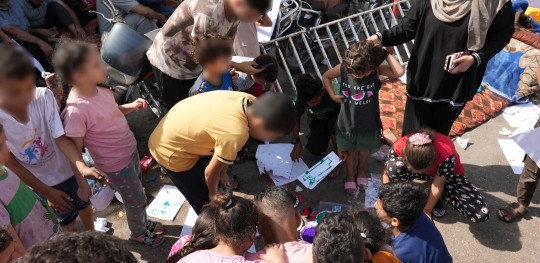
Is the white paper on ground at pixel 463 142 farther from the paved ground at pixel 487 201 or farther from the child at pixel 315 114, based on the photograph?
the child at pixel 315 114

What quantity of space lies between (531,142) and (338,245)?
198 centimetres

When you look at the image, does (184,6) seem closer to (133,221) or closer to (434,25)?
(133,221)

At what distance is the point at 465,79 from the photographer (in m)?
2.71

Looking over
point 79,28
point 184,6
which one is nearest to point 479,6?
point 184,6

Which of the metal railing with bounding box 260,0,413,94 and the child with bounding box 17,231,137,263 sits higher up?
the child with bounding box 17,231,137,263

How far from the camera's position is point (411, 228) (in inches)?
85.7

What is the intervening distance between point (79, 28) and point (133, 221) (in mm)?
2880

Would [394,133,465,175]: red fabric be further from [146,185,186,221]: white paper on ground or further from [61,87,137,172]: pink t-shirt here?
[61,87,137,172]: pink t-shirt

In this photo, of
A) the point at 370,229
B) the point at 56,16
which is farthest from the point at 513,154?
the point at 56,16

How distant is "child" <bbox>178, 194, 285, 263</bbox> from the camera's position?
1.67m

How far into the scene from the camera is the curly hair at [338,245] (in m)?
1.61

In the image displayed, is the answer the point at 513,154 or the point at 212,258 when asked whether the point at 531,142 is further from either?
the point at 212,258

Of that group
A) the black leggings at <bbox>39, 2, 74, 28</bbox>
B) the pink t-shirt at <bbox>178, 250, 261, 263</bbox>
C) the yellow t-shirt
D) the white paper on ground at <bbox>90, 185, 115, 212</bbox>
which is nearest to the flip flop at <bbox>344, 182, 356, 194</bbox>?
the yellow t-shirt

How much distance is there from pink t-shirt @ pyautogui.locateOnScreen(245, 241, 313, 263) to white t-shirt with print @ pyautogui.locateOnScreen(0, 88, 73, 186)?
131 centimetres
